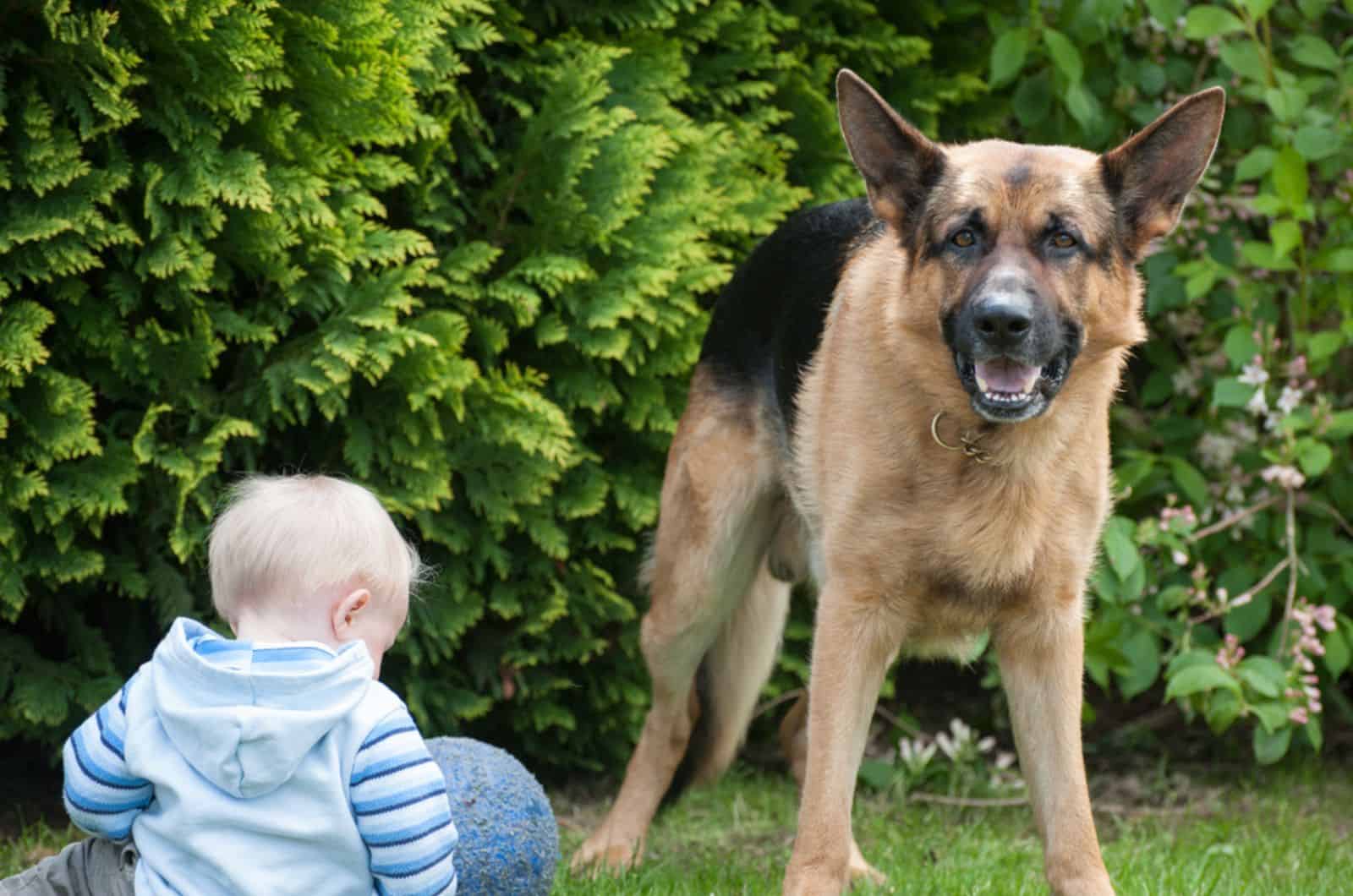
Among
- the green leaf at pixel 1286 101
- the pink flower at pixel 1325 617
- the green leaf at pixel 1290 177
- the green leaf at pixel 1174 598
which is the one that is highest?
the green leaf at pixel 1286 101

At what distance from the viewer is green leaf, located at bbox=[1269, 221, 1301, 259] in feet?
16.4

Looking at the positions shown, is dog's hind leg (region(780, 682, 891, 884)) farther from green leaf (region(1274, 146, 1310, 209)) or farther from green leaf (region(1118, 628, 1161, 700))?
green leaf (region(1274, 146, 1310, 209))

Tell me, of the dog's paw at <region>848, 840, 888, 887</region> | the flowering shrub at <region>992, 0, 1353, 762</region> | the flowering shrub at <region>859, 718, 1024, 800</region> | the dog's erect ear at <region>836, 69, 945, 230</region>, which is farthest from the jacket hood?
the flowering shrub at <region>859, 718, 1024, 800</region>

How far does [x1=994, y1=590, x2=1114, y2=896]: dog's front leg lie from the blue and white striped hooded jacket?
1608 millimetres

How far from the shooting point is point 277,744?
248 centimetres

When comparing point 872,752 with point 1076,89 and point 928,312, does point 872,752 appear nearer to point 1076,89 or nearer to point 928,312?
point 1076,89

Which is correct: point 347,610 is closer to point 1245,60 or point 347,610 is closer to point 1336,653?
point 1336,653

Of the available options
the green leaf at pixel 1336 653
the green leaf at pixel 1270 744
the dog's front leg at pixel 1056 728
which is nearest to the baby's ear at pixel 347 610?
the dog's front leg at pixel 1056 728

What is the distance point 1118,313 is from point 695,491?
4.68ft

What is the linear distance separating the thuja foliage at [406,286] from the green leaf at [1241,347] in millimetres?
1370

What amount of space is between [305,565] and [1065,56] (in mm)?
3516

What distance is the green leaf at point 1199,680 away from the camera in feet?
15.4

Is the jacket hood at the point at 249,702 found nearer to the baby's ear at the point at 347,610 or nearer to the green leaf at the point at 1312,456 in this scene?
the baby's ear at the point at 347,610

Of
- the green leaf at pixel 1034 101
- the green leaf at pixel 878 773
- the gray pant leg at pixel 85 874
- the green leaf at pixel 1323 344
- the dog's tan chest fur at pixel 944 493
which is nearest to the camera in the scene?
the gray pant leg at pixel 85 874
